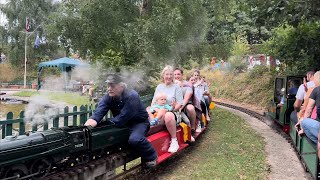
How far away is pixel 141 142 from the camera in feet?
17.9

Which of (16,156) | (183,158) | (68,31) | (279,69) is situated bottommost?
(183,158)

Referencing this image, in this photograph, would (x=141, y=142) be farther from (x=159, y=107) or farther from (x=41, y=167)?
(x=41, y=167)

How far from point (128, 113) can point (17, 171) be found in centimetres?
186

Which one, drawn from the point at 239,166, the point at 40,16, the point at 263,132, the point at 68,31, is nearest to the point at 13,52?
the point at 40,16

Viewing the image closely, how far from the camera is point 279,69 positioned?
2039 cm

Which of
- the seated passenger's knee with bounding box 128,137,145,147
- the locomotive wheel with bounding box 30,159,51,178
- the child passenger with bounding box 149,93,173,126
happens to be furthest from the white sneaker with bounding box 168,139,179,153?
the locomotive wheel with bounding box 30,159,51,178

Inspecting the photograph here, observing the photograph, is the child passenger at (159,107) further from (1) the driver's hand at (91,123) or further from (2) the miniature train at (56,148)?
(1) the driver's hand at (91,123)

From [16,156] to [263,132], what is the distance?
820cm

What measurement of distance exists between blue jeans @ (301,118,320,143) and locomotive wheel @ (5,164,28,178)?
3.94m

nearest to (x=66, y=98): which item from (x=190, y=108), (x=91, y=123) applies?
(x=190, y=108)

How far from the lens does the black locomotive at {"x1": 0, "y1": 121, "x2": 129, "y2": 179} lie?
150 inches

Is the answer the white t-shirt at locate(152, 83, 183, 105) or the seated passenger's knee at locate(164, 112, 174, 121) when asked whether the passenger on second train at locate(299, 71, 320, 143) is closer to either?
the seated passenger's knee at locate(164, 112, 174, 121)

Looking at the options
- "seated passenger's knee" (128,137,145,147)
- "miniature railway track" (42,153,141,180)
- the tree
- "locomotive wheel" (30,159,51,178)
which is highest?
the tree

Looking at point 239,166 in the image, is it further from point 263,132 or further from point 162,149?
point 263,132
